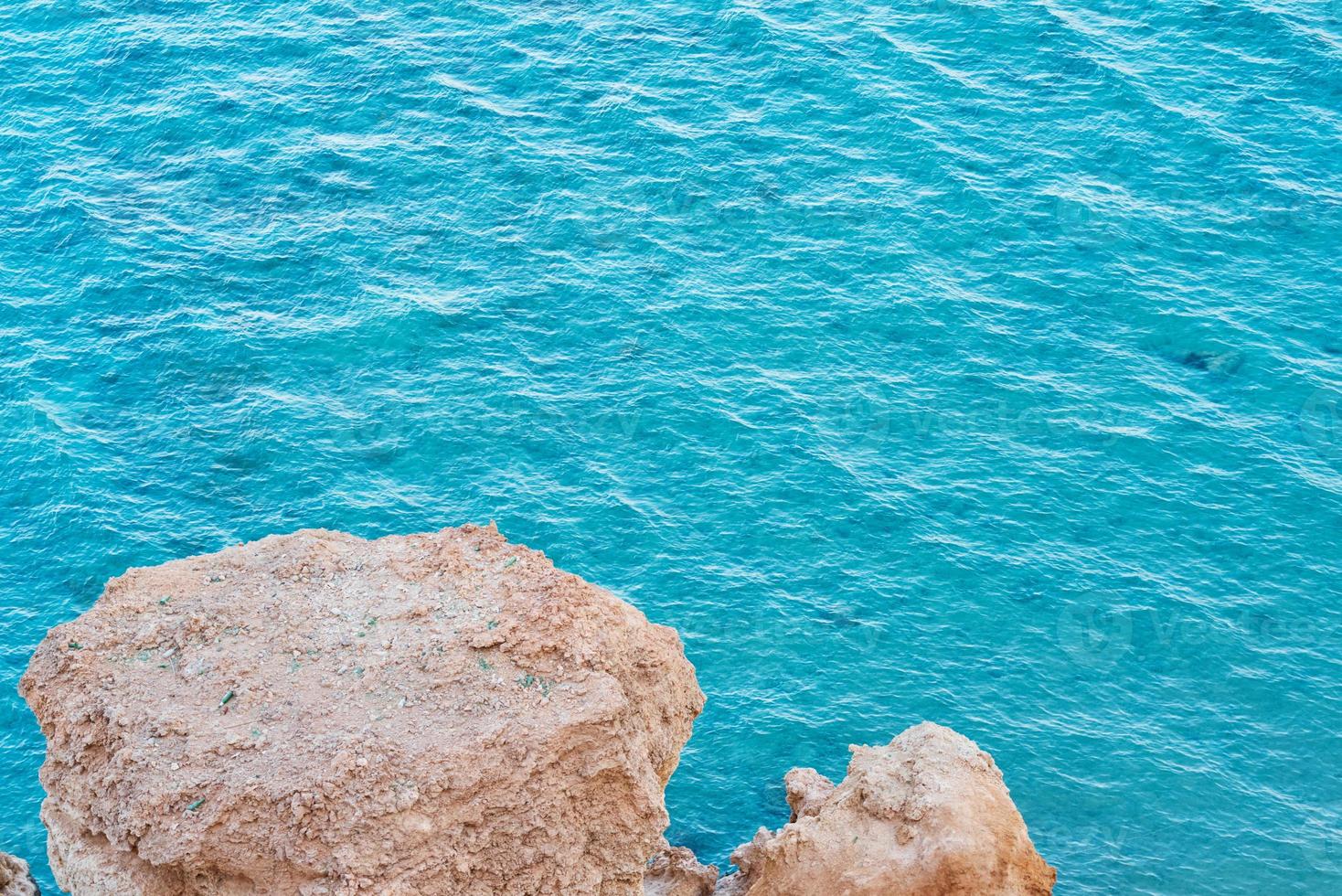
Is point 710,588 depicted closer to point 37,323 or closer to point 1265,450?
point 1265,450

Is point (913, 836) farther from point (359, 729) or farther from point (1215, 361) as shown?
point (1215, 361)

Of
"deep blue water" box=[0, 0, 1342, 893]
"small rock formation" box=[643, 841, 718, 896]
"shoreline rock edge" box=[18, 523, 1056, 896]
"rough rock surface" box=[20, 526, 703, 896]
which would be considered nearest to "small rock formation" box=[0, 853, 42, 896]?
"deep blue water" box=[0, 0, 1342, 893]

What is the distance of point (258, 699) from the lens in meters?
27.6

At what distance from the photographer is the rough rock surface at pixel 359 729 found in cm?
2605

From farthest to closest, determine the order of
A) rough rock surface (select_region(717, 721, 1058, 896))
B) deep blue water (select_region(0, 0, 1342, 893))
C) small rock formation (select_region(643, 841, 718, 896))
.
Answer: deep blue water (select_region(0, 0, 1342, 893)) → small rock formation (select_region(643, 841, 718, 896)) → rough rock surface (select_region(717, 721, 1058, 896))

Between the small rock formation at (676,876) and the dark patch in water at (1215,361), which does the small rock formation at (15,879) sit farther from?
the dark patch in water at (1215,361)

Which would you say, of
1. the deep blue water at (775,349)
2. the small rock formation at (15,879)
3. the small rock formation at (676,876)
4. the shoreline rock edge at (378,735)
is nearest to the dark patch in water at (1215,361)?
the deep blue water at (775,349)

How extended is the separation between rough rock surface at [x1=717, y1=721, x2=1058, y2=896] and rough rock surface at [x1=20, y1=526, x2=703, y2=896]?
4819 mm

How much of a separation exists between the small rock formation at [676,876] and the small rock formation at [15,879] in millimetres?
14291

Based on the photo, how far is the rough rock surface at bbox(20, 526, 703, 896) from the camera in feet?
85.5

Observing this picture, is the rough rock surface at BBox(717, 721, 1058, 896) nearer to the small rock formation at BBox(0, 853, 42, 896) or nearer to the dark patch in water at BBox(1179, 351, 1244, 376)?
the small rock formation at BBox(0, 853, 42, 896)

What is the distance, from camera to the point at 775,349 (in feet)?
182

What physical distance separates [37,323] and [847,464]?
1191 inches

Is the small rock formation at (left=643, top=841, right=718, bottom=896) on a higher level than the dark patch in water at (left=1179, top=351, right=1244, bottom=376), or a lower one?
lower
